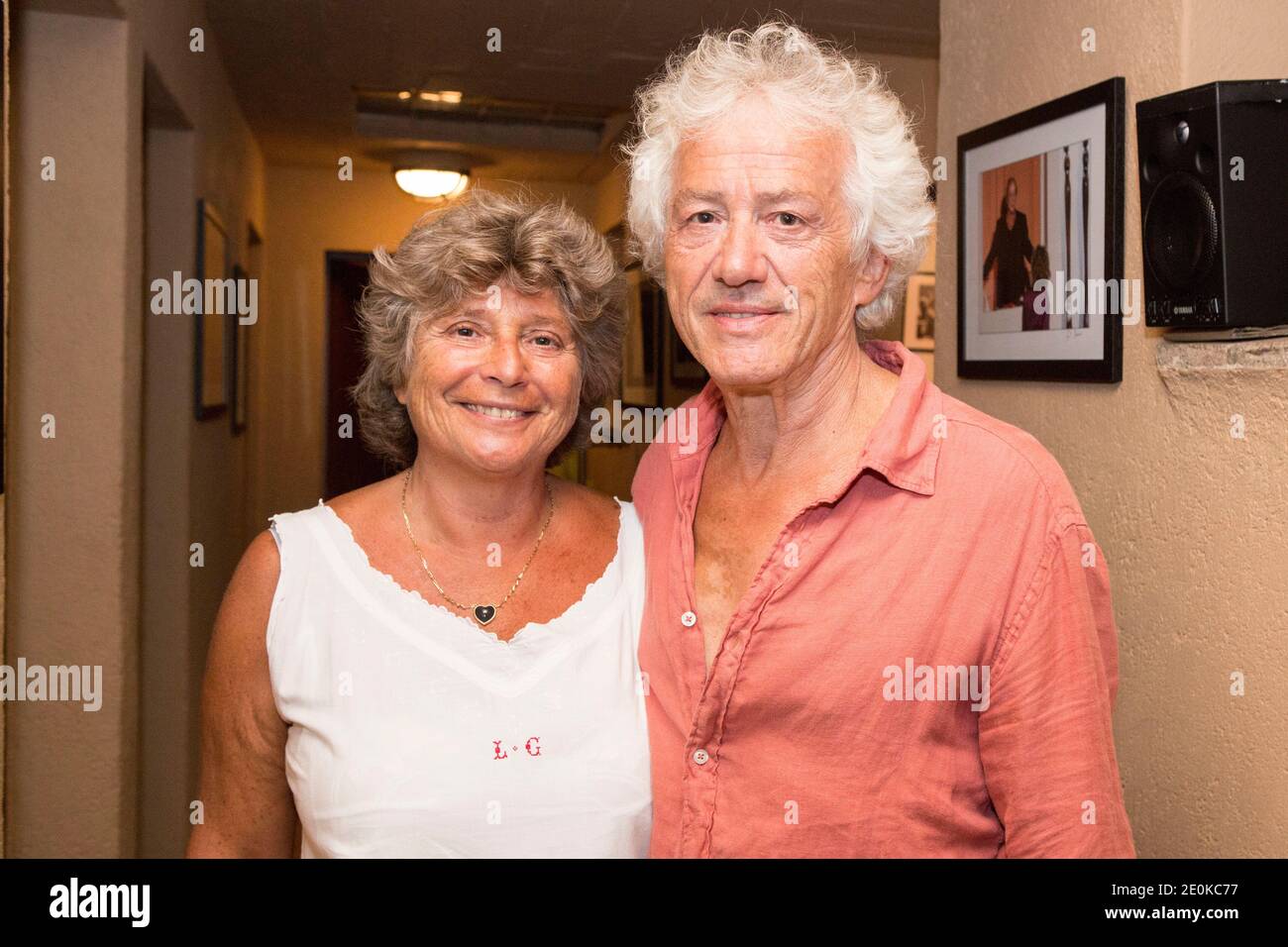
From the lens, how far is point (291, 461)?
693 centimetres

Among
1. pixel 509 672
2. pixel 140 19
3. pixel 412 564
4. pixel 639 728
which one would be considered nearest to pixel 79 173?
pixel 140 19

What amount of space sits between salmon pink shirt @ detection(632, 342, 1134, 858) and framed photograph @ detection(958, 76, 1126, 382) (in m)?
0.54

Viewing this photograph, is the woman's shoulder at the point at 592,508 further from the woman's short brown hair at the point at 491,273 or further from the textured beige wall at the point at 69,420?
the textured beige wall at the point at 69,420

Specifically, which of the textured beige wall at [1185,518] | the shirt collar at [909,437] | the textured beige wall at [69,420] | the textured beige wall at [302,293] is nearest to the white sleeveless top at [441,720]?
the shirt collar at [909,437]

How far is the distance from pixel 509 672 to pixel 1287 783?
3.22ft

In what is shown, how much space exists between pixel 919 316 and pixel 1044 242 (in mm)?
2786

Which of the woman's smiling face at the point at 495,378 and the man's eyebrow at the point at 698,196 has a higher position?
the man's eyebrow at the point at 698,196

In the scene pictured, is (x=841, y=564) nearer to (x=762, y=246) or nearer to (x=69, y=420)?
(x=762, y=246)

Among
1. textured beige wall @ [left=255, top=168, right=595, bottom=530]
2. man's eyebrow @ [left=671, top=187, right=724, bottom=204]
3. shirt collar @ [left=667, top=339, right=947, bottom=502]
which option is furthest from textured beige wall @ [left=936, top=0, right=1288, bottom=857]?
textured beige wall @ [left=255, top=168, right=595, bottom=530]

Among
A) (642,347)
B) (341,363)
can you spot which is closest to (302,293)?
(341,363)

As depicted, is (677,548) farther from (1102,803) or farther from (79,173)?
(79,173)

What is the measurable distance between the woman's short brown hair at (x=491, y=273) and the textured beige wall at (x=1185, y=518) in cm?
79

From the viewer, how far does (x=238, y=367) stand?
4.89 meters

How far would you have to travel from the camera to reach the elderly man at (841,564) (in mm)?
1232
